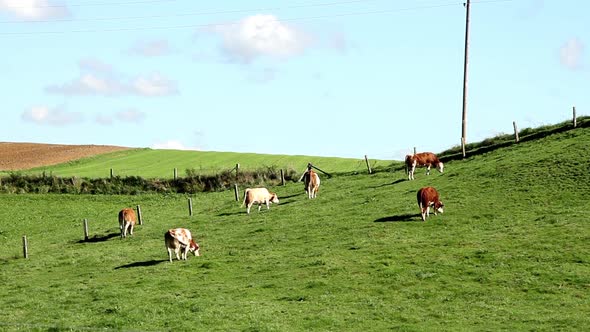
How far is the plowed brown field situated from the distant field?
2.53 metres

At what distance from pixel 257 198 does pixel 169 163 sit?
41.0 meters

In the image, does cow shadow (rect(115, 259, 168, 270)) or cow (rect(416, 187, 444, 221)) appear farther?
cow (rect(416, 187, 444, 221))

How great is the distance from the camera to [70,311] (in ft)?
107

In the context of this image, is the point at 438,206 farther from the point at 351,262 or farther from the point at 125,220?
the point at 125,220

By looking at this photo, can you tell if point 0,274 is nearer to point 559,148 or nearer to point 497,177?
point 497,177

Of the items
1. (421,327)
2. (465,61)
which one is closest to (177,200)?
(465,61)

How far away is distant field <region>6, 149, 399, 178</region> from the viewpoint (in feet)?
276

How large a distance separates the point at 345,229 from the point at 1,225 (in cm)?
2848

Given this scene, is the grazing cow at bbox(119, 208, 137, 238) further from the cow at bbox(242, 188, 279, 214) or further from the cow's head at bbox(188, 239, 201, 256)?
the cow's head at bbox(188, 239, 201, 256)

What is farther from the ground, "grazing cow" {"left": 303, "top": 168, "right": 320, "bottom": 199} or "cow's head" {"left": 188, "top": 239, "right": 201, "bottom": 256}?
"grazing cow" {"left": 303, "top": 168, "right": 320, "bottom": 199}

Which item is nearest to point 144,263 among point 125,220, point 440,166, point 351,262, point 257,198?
point 351,262

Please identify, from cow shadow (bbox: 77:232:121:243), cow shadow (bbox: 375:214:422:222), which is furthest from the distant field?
cow shadow (bbox: 375:214:422:222)

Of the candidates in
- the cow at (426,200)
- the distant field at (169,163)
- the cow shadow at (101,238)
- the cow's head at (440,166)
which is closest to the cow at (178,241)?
the cow at (426,200)

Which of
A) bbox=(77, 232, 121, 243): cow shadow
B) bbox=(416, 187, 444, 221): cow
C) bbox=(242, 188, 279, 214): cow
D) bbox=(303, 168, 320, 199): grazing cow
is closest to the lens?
bbox=(416, 187, 444, 221): cow
